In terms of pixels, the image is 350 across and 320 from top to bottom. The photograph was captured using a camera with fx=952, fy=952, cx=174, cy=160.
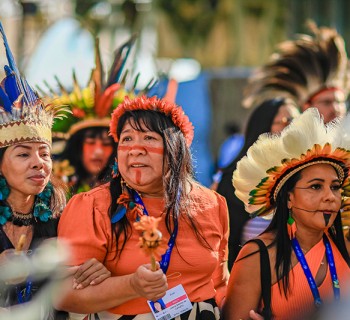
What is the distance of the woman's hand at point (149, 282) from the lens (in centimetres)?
396

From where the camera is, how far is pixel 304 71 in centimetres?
822

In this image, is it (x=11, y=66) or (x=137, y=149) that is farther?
(x=11, y=66)

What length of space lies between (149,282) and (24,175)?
2.96 feet

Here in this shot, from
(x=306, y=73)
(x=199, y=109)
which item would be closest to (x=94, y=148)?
(x=306, y=73)

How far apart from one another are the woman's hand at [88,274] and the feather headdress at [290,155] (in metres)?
0.88

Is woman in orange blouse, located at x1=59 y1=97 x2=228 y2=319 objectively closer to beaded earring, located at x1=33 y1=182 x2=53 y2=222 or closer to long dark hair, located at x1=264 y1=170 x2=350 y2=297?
beaded earring, located at x1=33 y1=182 x2=53 y2=222

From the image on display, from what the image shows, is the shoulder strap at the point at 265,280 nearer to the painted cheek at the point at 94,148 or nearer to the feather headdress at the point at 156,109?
the feather headdress at the point at 156,109

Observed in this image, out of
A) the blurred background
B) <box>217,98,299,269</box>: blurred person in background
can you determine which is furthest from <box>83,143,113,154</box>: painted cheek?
the blurred background

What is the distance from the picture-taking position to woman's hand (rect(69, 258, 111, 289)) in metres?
4.20

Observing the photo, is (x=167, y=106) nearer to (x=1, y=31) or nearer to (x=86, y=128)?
(x=1, y=31)

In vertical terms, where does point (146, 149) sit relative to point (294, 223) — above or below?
above

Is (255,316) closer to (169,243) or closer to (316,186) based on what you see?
(169,243)

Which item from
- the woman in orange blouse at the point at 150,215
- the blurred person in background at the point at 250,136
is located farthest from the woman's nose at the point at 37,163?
the blurred person in background at the point at 250,136

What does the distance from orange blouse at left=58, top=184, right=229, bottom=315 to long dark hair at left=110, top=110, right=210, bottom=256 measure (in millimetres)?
33
